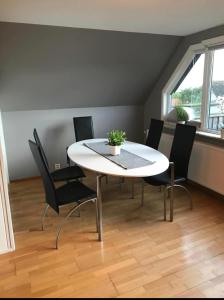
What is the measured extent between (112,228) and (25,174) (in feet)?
6.89

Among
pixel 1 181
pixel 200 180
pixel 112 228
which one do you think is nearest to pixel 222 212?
pixel 200 180

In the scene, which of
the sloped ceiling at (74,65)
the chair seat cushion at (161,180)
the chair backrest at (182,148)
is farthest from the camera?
the sloped ceiling at (74,65)

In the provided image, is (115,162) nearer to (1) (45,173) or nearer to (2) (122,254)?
(1) (45,173)

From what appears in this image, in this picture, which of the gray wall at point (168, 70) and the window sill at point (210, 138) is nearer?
the window sill at point (210, 138)

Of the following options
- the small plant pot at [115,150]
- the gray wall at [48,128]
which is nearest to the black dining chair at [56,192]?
the small plant pot at [115,150]

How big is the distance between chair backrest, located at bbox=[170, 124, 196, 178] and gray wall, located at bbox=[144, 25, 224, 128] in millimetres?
1302

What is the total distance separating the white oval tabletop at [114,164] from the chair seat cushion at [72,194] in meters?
0.26

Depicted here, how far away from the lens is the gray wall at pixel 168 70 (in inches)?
127

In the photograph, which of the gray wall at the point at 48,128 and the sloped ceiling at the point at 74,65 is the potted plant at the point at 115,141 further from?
the gray wall at the point at 48,128

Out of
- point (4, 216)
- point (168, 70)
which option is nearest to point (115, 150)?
point (4, 216)

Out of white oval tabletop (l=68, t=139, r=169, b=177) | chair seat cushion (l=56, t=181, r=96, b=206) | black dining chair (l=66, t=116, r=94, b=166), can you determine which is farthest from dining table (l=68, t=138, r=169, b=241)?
black dining chair (l=66, t=116, r=94, b=166)

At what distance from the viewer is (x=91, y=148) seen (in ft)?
10.1

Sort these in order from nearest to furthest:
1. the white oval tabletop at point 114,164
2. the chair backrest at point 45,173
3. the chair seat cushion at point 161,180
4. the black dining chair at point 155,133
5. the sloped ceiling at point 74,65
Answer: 1. the chair backrest at point 45,173
2. the white oval tabletop at point 114,164
3. the chair seat cushion at point 161,180
4. the sloped ceiling at point 74,65
5. the black dining chair at point 155,133

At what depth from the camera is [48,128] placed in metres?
4.06
